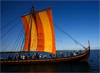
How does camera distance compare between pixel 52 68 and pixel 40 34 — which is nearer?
pixel 52 68

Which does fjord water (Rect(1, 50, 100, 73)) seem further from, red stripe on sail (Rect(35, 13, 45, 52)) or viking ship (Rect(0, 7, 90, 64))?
red stripe on sail (Rect(35, 13, 45, 52))

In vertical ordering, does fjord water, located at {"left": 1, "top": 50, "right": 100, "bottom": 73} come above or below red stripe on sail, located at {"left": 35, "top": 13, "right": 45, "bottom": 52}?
below

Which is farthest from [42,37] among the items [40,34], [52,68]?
[52,68]

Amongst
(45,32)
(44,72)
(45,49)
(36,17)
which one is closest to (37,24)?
(36,17)

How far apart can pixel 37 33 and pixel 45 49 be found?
266 inches

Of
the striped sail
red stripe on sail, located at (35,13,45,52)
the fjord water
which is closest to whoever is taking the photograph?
the fjord water

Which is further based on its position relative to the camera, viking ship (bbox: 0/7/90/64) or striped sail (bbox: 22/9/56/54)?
striped sail (bbox: 22/9/56/54)

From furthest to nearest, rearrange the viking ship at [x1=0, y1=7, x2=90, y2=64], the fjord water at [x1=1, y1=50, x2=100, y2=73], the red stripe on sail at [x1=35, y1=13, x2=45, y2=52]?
the red stripe on sail at [x1=35, y1=13, x2=45, y2=52] < the viking ship at [x1=0, y1=7, x2=90, y2=64] < the fjord water at [x1=1, y1=50, x2=100, y2=73]

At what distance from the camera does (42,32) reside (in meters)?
28.7

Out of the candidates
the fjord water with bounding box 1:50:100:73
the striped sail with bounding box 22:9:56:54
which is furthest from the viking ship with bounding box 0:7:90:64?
the fjord water with bounding box 1:50:100:73

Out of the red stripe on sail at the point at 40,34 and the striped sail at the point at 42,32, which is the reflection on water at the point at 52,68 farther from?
the red stripe on sail at the point at 40,34

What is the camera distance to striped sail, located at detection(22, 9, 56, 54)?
87.5ft

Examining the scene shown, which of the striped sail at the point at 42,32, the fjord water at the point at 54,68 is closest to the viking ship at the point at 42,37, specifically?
the striped sail at the point at 42,32

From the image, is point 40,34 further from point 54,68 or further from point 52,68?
point 54,68
